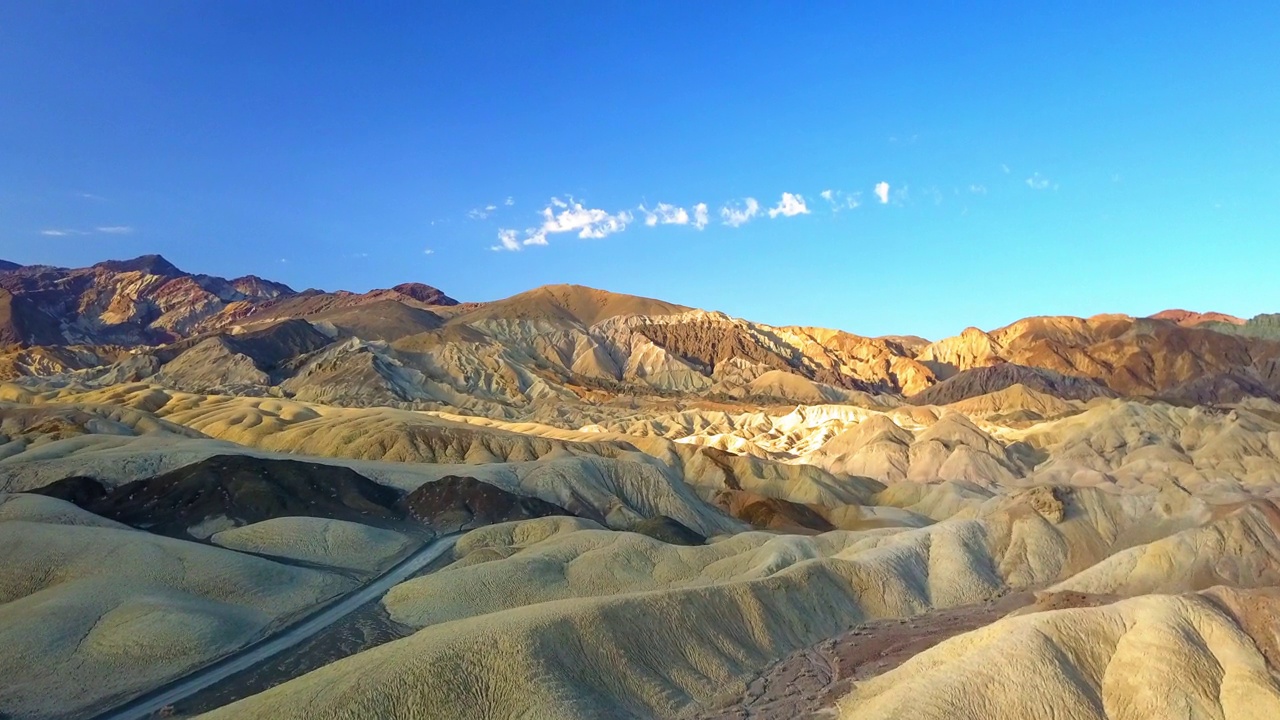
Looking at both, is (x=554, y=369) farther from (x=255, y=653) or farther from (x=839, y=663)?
(x=839, y=663)

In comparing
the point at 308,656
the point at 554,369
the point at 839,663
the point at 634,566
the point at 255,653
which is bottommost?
the point at 839,663

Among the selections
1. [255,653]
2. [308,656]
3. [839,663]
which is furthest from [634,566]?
[255,653]

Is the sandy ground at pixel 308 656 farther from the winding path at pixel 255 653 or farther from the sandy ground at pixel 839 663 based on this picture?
the sandy ground at pixel 839 663

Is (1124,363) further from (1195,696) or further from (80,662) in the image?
(80,662)

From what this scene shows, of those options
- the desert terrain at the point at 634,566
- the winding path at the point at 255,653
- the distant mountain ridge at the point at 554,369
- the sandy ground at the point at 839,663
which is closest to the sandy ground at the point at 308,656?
the desert terrain at the point at 634,566

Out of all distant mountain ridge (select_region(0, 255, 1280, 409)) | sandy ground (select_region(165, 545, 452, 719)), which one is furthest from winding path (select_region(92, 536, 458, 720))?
distant mountain ridge (select_region(0, 255, 1280, 409))

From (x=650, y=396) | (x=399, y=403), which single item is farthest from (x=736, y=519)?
(x=650, y=396)

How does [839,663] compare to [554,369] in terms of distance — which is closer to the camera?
[839,663]

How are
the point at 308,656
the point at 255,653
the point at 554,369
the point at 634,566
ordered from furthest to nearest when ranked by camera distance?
the point at 554,369 < the point at 634,566 < the point at 255,653 < the point at 308,656

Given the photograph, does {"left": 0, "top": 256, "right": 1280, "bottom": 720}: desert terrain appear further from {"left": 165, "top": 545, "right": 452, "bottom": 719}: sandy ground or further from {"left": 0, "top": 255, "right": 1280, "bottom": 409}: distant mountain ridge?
{"left": 0, "top": 255, "right": 1280, "bottom": 409}: distant mountain ridge
